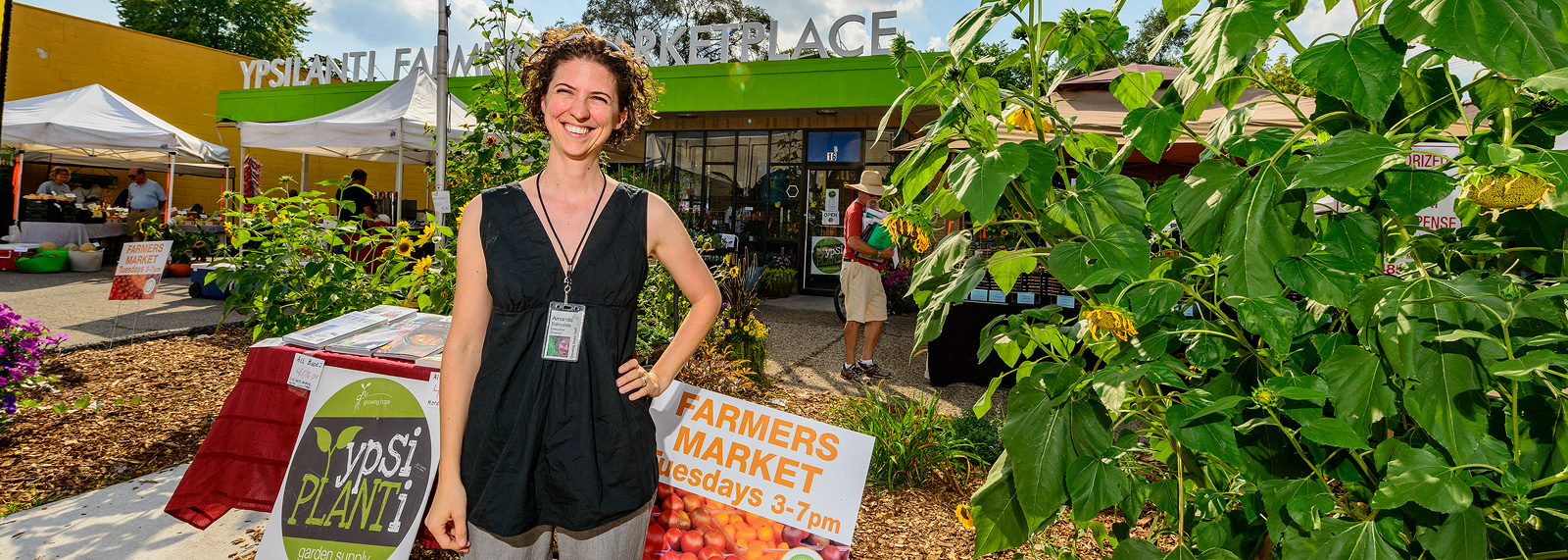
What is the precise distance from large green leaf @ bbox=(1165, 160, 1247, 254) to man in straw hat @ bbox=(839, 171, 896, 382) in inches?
170

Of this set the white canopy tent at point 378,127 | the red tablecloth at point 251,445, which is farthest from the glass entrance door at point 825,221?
the red tablecloth at point 251,445

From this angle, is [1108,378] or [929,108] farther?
[929,108]

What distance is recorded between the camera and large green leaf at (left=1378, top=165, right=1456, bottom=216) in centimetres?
84

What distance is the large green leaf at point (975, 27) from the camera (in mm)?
1157

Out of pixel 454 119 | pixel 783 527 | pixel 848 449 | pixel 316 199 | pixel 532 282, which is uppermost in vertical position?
pixel 454 119

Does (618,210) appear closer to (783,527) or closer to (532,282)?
(532,282)

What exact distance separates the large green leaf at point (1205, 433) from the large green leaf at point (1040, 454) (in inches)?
6.4

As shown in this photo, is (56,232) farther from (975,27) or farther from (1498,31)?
(1498,31)

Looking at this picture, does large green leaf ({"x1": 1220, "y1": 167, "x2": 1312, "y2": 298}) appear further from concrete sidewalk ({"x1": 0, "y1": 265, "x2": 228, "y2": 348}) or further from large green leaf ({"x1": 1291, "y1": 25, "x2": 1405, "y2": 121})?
concrete sidewalk ({"x1": 0, "y1": 265, "x2": 228, "y2": 348})

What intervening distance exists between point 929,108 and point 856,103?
99 centimetres

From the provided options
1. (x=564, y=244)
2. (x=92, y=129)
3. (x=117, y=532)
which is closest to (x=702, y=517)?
(x=564, y=244)

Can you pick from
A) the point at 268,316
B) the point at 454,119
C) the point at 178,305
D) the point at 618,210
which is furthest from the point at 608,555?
the point at 178,305

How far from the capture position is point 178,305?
7516mm

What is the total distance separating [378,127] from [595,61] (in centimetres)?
770
